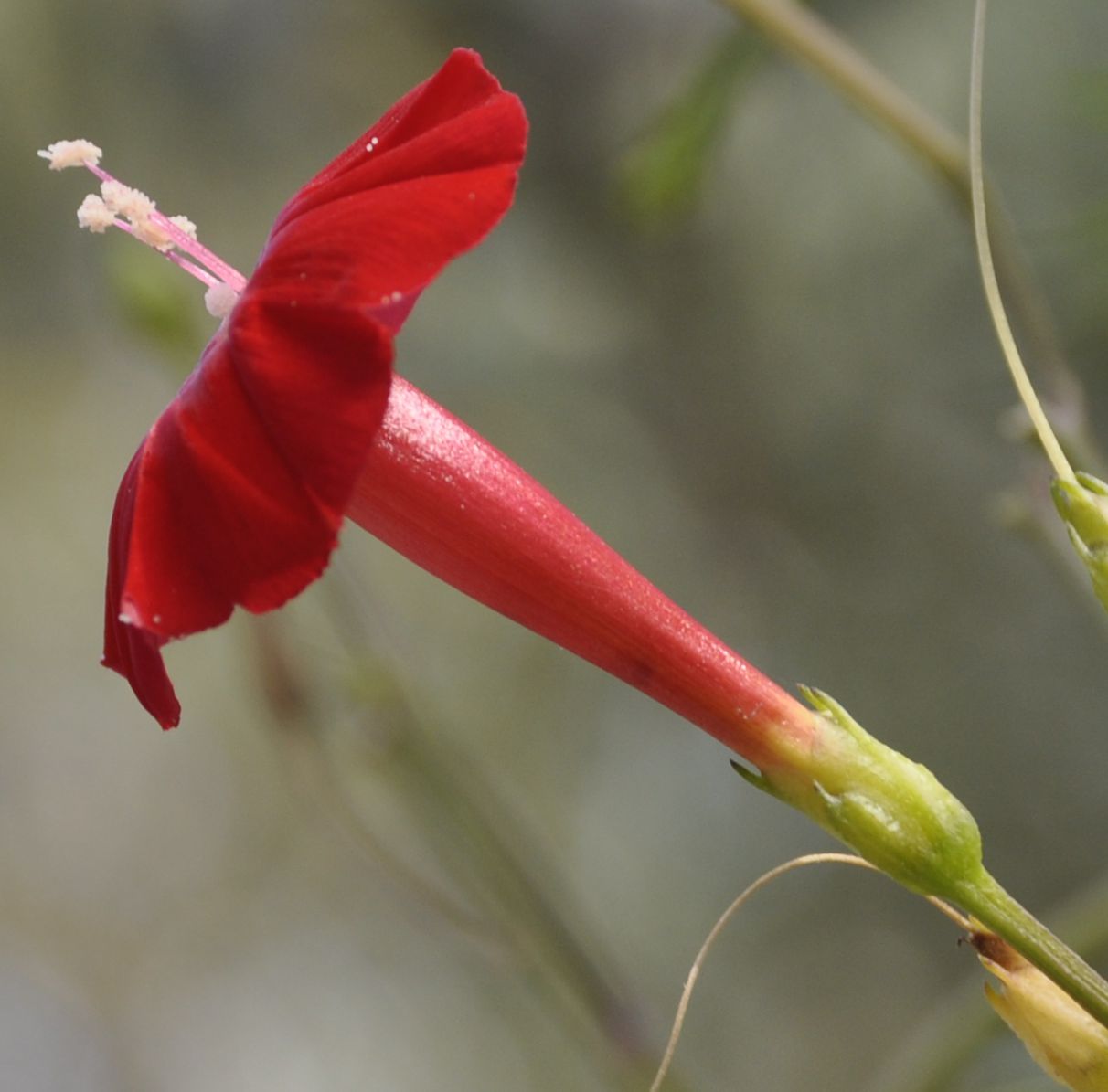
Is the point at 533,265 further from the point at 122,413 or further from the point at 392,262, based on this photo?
the point at 392,262

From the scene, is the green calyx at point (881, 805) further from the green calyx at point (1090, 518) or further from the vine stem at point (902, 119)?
the vine stem at point (902, 119)

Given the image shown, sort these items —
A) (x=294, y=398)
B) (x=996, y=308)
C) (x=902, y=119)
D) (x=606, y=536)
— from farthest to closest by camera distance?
(x=606, y=536), (x=902, y=119), (x=996, y=308), (x=294, y=398)

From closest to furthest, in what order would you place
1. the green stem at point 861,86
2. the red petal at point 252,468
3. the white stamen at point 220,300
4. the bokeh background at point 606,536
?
1. the red petal at point 252,468
2. the white stamen at point 220,300
3. the green stem at point 861,86
4. the bokeh background at point 606,536

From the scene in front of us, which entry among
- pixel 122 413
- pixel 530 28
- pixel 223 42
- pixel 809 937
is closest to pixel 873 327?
pixel 530 28

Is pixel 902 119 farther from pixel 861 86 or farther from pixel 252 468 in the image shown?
pixel 252 468

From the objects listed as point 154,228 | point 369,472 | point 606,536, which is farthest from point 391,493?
point 606,536

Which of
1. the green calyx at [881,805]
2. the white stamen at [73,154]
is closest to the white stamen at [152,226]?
the white stamen at [73,154]
